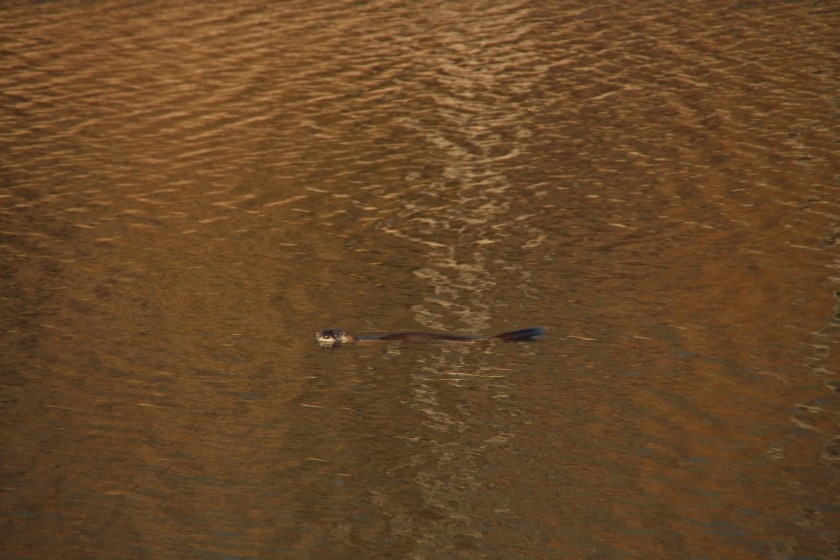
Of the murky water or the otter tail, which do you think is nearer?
the murky water

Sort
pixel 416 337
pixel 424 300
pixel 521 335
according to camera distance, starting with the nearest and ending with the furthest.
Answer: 1. pixel 521 335
2. pixel 416 337
3. pixel 424 300

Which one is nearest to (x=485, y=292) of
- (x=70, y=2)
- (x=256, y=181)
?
(x=256, y=181)

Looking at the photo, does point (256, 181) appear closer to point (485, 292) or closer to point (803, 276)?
point (485, 292)

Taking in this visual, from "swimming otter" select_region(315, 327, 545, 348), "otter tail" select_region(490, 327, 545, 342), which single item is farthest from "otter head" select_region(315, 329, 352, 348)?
"otter tail" select_region(490, 327, 545, 342)

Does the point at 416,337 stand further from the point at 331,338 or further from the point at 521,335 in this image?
the point at 521,335

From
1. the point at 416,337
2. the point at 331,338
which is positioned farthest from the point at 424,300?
the point at 331,338

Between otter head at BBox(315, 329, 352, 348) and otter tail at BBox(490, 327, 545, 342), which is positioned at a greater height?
otter head at BBox(315, 329, 352, 348)

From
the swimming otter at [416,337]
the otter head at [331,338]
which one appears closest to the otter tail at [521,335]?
the swimming otter at [416,337]

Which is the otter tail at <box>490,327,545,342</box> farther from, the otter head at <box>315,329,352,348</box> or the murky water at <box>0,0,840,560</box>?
the otter head at <box>315,329,352,348</box>

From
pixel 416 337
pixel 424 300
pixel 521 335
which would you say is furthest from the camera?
pixel 424 300
